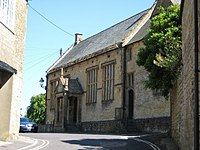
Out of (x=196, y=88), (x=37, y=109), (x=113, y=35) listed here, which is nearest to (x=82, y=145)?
(x=196, y=88)

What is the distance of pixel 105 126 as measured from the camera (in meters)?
37.4

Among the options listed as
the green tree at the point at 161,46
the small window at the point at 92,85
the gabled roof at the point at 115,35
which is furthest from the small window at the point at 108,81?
the green tree at the point at 161,46

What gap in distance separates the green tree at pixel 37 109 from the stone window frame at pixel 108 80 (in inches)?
1513

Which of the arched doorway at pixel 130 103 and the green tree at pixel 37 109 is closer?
the arched doorway at pixel 130 103

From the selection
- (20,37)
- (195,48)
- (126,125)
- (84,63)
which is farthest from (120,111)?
(195,48)

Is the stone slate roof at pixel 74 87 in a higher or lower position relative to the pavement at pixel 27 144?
higher

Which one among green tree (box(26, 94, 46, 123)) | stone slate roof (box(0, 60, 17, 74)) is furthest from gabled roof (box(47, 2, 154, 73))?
green tree (box(26, 94, 46, 123))

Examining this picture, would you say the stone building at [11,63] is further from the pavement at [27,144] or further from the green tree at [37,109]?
the green tree at [37,109]

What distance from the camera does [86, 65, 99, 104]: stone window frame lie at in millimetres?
40938

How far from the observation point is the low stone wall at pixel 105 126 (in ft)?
112

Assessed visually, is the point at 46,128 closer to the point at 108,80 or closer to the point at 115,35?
the point at 108,80

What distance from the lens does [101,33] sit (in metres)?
49.9

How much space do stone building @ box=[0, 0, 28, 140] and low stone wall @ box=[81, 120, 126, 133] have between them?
14293 mm

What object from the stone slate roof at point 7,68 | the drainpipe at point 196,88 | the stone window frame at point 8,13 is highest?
the stone window frame at point 8,13
